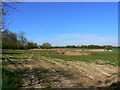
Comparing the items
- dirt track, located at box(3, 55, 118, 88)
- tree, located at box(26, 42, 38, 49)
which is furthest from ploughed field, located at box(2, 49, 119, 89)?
tree, located at box(26, 42, 38, 49)

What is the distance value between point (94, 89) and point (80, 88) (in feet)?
1.36

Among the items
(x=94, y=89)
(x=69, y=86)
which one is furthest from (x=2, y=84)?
(x=94, y=89)

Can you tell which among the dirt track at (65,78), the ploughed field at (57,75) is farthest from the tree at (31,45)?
the dirt track at (65,78)

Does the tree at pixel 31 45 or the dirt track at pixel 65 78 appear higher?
the tree at pixel 31 45

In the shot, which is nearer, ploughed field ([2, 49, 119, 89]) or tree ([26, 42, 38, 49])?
ploughed field ([2, 49, 119, 89])

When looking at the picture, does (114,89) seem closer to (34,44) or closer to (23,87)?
(23,87)

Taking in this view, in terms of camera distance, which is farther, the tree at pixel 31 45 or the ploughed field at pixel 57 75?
the tree at pixel 31 45

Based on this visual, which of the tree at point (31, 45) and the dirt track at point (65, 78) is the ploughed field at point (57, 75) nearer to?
the dirt track at point (65, 78)

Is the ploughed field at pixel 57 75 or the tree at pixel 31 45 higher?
the tree at pixel 31 45

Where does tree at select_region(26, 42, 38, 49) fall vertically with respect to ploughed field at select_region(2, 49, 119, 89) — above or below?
above

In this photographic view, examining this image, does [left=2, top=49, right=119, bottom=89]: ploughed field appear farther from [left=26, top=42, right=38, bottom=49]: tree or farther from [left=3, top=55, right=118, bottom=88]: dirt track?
[left=26, top=42, right=38, bottom=49]: tree

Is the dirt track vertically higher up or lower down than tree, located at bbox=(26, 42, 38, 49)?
lower down

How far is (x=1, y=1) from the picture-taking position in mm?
7809

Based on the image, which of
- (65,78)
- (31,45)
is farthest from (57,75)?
(31,45)
